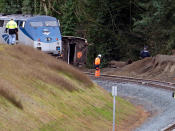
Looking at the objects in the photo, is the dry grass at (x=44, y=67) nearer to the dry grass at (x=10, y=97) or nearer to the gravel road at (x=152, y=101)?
the dry grass at (x=10, y=97)

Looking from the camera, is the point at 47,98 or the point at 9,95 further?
the point at 47,98

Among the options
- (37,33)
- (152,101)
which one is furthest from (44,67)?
(37,33)

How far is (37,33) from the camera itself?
32406 mm

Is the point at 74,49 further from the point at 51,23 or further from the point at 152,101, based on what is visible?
the point at 152,101

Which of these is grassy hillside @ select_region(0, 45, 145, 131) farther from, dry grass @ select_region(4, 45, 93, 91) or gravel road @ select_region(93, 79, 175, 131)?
gravel road @ select_region(93, 79, 175, 131)

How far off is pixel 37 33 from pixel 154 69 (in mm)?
10617

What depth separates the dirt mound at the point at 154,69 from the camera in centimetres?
3416

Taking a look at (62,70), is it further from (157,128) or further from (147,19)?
(147,19)

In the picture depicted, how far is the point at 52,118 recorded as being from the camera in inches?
650

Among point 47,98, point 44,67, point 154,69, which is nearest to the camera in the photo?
point 47,98

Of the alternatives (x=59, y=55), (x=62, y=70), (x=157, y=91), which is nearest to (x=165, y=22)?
(x=59, y=55)

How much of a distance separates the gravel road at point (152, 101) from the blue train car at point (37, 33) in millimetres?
4630

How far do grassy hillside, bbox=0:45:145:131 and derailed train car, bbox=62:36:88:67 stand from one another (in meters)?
13.3

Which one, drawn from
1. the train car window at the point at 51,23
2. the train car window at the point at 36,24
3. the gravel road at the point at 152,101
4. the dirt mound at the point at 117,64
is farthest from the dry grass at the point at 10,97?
the dirt mound at the point at 117,64
